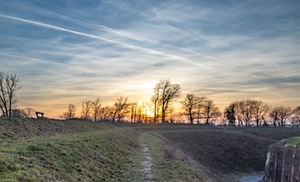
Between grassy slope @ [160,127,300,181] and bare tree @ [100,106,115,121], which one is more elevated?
bare tree @ [100,106,115,121]

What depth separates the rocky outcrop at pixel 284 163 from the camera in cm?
2644

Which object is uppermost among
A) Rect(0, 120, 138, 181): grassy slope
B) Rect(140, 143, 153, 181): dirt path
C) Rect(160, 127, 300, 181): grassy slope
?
Rect(0, 120, 138, 181): grassy slope

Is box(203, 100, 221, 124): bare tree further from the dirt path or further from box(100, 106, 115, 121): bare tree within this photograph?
the dirt path

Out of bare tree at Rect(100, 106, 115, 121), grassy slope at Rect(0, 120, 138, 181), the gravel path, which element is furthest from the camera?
bare tree at Rect(100, 106, 115, 121)

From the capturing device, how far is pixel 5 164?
10.6 m

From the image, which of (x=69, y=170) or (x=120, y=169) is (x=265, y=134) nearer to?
(x=120, y=169)

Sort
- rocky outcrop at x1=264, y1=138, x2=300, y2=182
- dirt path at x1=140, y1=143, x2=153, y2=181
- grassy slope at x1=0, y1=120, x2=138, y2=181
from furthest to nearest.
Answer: rocky outcrop at x1=264, y1=138, x2=300, y2=182, dirt path at x1=140, y1=143, x2=153, y2=181, grassy slope at x1=0, y1=120, x2=138, y2=181

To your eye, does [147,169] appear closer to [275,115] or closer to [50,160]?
[50,160]

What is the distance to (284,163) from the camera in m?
28.4

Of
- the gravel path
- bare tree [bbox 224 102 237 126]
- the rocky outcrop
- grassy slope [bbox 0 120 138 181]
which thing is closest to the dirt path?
grassy slope [bbox 0 120 138 181]

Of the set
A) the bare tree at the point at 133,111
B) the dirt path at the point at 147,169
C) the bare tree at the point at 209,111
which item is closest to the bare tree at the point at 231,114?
the bare tree at the point at 209,111

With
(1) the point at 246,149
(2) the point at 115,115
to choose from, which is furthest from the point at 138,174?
(2) the point at 115,115

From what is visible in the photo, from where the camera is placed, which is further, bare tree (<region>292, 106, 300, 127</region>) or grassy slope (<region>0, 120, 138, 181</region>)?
bare tree (<region>292, 106, 300, 127</region>)

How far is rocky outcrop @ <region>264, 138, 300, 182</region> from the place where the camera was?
2644 cm
